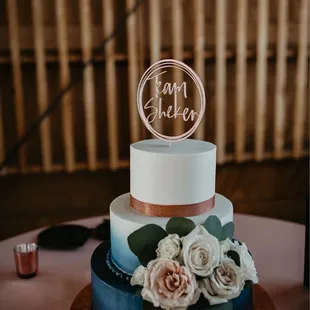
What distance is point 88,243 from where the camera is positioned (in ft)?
6.09

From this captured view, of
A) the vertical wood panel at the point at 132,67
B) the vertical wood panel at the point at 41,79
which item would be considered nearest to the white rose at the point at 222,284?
the vertical wood panel at the point at 132,67

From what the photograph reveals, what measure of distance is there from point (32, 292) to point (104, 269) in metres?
0.29

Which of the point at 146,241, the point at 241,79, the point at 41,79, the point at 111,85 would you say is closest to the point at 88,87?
the point at 111,85

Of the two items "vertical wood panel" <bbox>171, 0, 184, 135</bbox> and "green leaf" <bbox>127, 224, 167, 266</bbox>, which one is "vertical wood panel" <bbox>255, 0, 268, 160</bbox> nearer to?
"vertical wood panel" <bbox>171, 0, 184, 135</bbox>

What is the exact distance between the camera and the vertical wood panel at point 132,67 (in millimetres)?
3336

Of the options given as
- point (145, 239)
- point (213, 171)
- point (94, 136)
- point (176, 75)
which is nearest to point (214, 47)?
point (176, 75)

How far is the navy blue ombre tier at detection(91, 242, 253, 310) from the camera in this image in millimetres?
1227

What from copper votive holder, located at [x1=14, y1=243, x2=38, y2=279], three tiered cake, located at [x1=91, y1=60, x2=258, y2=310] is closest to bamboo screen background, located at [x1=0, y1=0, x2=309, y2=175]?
copper votive holder, located at [x1=14, y1=243, x2=38, y2=279]

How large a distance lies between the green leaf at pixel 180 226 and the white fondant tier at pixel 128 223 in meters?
0.06

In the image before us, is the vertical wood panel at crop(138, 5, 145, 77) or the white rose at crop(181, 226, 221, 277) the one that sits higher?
the vertical wood panel at crop(138, 5, 145, 77)

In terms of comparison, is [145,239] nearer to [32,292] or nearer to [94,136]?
[32,292]

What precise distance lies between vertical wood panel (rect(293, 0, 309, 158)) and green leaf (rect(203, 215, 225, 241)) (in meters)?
2.60

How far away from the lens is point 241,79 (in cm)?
347

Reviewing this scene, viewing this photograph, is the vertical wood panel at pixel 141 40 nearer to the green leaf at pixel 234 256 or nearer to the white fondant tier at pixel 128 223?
the white fondant tier at pixel 128 223
